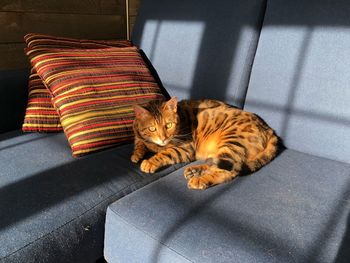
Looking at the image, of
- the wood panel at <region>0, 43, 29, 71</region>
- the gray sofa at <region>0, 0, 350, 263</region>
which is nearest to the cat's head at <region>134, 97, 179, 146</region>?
the gray sofa at <region>0, 0, 350, 263</region>

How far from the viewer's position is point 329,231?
0.87m

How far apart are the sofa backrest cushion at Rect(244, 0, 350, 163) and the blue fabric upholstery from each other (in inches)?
43.4

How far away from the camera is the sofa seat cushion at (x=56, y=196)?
844 millimetres

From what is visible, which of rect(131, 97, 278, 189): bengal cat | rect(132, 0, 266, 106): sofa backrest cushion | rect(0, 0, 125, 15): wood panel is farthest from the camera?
rect(0, 0, 125, 15): wood panel

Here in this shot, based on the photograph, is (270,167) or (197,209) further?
(270,167)

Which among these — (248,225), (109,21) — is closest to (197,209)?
(248,225)

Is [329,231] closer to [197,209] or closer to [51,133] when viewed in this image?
[197,209]

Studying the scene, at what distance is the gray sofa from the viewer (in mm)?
844

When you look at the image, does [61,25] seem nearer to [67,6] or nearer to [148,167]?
[67,6]

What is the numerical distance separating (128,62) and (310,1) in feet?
2.89

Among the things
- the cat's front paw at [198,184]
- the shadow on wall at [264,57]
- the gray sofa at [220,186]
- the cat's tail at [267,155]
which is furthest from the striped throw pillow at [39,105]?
the cat's tail at [267,155]

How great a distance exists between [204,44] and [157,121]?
50 cm

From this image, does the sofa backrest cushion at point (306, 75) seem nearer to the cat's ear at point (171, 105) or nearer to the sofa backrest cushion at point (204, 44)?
the sofa backrest cushion at point (204, 44)

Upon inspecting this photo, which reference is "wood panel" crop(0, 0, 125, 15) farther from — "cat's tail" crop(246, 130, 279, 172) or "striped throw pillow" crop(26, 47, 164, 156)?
"cat's tail" crop(246, 130, 279, 172)
